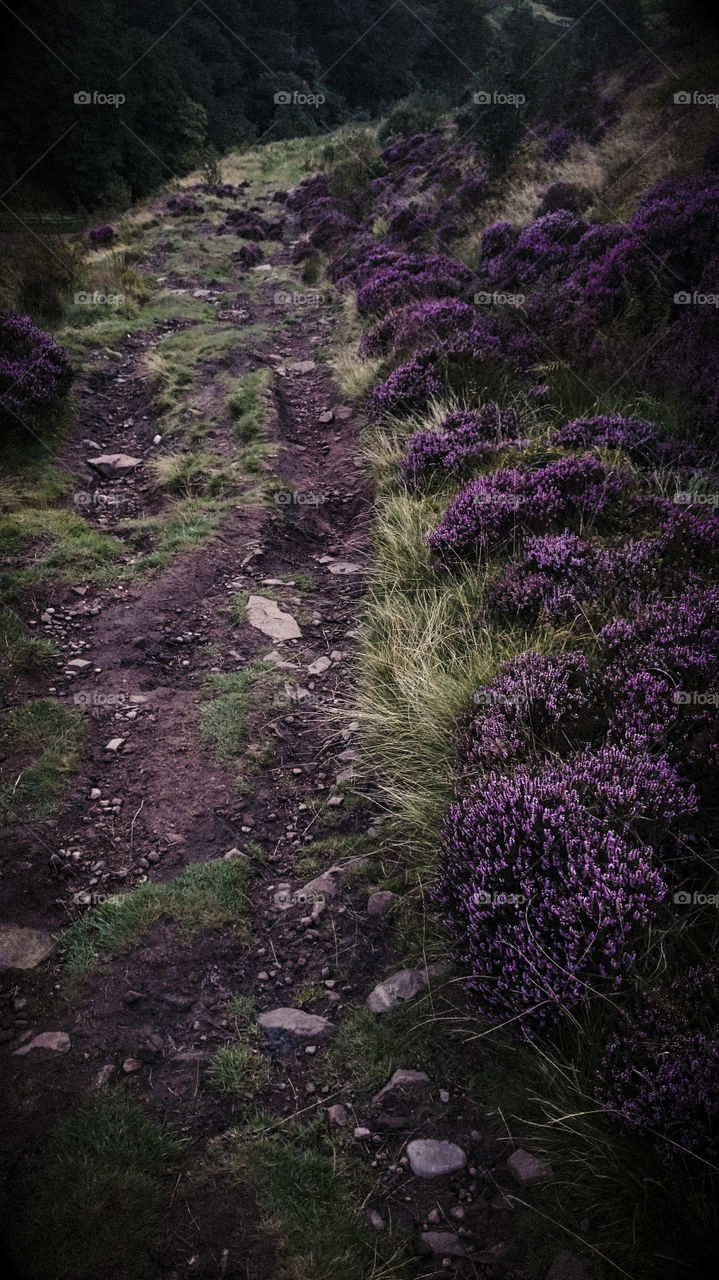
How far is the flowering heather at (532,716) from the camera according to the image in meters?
3.25

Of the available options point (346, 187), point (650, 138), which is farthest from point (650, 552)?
point (346, 187)

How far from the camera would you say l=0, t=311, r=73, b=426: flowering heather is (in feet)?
24.4

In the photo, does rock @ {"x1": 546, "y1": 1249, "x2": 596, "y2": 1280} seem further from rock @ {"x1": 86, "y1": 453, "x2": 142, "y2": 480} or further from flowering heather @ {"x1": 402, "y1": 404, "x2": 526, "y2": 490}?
rock @ {"x1": 86, "y1": 453, "x2": 142, "y2": 480}

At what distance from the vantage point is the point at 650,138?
34.8 ft

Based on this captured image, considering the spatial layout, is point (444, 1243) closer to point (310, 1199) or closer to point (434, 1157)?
point (434, 1157)

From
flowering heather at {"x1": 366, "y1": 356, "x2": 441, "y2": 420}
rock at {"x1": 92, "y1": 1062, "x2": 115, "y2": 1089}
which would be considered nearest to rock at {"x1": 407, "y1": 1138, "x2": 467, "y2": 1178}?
rock at {"x1": 92, "y1": 1062, "x2": 115, "y2": 1089}

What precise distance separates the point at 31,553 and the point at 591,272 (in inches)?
284

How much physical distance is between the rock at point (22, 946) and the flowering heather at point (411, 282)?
32.1 feet

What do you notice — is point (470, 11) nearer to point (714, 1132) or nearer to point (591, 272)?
point (591, 272)

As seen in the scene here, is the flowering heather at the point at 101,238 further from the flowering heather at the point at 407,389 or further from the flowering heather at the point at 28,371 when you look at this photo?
the flowering heather at the point at 407,389

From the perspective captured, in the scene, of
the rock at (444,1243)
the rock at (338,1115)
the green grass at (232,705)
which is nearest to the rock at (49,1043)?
the rock at (338,1115)

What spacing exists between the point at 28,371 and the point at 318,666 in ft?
19.3

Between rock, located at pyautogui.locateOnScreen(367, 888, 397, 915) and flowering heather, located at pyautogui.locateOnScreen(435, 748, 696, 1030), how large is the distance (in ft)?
1.59

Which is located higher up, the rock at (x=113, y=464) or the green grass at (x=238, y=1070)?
the rock at (x=113, y=464)
